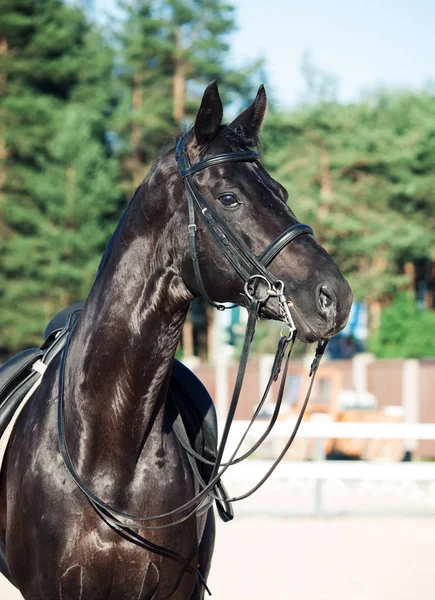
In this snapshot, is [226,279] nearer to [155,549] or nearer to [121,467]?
[121,467]

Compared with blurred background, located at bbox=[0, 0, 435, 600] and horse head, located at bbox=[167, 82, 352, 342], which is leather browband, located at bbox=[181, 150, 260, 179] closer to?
horse head, located at bbox=[167, 82, 352, 342]

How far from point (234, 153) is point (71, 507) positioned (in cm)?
147

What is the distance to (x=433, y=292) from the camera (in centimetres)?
4188

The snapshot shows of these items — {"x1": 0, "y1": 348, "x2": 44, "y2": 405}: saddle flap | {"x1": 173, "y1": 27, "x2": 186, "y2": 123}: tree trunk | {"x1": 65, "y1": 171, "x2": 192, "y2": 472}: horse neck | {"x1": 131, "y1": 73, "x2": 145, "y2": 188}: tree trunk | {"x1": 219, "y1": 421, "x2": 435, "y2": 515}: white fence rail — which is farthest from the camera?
{"x1": 131, "y1": 73, "x2": 145, "y2": 188}: tree trunk

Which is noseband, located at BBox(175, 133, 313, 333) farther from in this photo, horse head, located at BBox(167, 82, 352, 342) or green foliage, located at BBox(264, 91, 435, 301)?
green foliage, located at BBox(264, 91, 435, 301)

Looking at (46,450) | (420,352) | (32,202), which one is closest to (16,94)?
(32,202)

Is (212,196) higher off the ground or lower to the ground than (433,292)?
lower

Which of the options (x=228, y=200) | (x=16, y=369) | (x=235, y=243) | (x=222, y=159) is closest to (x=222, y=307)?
(x=235, y=243)

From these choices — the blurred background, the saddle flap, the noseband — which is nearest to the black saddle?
the saddle flap

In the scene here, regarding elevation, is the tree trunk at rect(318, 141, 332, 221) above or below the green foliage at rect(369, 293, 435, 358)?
above

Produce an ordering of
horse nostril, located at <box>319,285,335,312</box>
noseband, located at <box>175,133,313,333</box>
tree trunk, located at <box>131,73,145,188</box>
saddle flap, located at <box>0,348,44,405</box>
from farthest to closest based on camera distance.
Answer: tree trunk, located at <box>131,73,145,188</box> → saddle flap, located at <box>0,348,44,405</box> → noseband, located at <box>175,133,313,333</box> → horse nostril, located at <box>319,285,335,312</box>

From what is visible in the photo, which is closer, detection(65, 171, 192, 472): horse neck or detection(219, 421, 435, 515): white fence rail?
detection(65, 171, 192, 472): horse neck

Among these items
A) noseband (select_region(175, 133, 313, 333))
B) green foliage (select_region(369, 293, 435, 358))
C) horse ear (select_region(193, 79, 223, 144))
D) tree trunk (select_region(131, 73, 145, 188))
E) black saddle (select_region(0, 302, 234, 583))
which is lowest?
black saddle (select_region(0, 302, 234, 583))

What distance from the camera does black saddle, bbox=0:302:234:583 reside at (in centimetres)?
389
